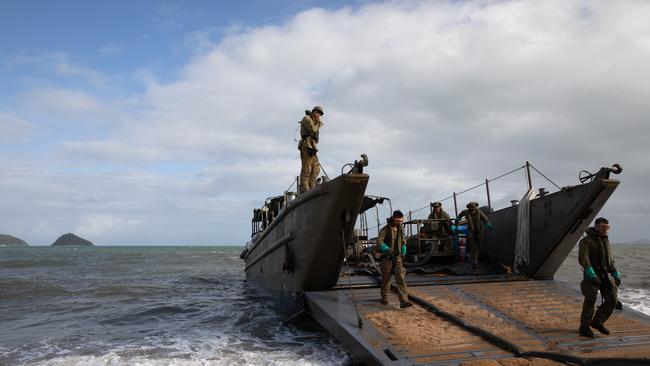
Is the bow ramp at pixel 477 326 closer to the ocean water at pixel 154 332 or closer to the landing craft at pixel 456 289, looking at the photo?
the landing craft at pixel 456 289

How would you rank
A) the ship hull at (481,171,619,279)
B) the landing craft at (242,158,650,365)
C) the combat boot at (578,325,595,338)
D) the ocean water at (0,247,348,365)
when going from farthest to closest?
the ship hull at (481,171,619,279) < the ocean water at (0,247,348,365) < the combat boot at (578,325,595,338) < the landing craft at (242,158,650,365)

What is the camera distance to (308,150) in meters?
7.93

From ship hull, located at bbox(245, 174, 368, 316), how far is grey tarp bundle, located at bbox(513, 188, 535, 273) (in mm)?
3533

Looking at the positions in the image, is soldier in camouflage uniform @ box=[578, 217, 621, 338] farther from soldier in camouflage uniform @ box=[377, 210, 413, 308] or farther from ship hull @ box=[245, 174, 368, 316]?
ship hull @ box=[245, 174, 368, 316]

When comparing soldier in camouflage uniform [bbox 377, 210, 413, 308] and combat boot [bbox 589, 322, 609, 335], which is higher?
soldier in camouflage uniform [bbox 377, 210, 413, 308]

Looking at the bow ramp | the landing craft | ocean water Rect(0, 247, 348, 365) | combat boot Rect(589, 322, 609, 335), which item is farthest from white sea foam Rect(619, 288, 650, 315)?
ocean water Rect(0, 247, 348, 365)

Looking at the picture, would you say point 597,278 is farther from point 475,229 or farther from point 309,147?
point 309,147

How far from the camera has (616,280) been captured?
17.1ft

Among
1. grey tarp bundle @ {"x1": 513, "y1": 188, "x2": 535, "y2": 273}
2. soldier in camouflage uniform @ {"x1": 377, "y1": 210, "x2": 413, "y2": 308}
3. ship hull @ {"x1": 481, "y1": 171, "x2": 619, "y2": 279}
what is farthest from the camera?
grey tarp bundle @ {"x1": 513, "y1": 188, "x2": 535, "y2": 273}

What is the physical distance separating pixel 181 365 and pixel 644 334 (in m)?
5.43

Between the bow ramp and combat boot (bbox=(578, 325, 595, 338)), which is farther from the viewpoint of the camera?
combat boot (bbox=(578, 325, 595, 338))

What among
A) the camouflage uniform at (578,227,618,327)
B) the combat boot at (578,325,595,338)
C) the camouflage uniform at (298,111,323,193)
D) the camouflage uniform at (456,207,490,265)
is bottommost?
the combat boot at (578,325,595,338)

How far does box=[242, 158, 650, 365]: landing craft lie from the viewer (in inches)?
184

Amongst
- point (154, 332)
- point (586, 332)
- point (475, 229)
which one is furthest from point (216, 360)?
point (475, 229)
